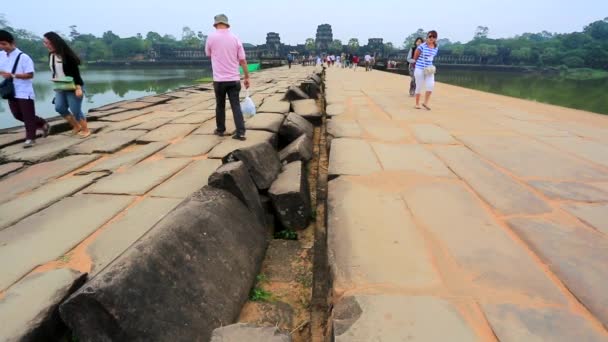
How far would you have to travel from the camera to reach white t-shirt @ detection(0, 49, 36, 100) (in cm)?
344

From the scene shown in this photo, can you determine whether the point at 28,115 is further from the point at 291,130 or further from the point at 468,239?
the point at 468,239

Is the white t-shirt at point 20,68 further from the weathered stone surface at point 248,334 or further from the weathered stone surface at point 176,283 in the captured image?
the weathered stone surface at point 248,334

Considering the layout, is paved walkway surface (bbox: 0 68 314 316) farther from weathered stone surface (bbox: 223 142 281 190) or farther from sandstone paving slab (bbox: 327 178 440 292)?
sandstone paving slab (bbox: 327 178 440 292)

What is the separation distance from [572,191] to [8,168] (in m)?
4.25

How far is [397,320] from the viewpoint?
1.08 m

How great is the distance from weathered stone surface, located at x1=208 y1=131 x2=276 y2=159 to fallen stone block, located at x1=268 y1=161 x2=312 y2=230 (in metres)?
1.01

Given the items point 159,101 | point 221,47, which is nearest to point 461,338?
point 221,47

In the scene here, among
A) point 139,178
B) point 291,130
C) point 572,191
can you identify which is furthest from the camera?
point 291,130

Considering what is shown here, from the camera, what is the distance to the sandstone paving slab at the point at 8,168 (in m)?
2.72

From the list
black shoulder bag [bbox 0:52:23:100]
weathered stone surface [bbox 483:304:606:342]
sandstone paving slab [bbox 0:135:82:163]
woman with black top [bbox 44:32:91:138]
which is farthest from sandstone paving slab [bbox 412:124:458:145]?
black shoulder bag [bbox 0:52:23:100]

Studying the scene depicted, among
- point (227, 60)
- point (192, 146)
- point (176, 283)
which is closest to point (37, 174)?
point (192, 146)

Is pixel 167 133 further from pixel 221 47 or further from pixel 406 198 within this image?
pixel 406 198

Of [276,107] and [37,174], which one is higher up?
[276,107]

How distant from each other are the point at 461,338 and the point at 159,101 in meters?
6.71
